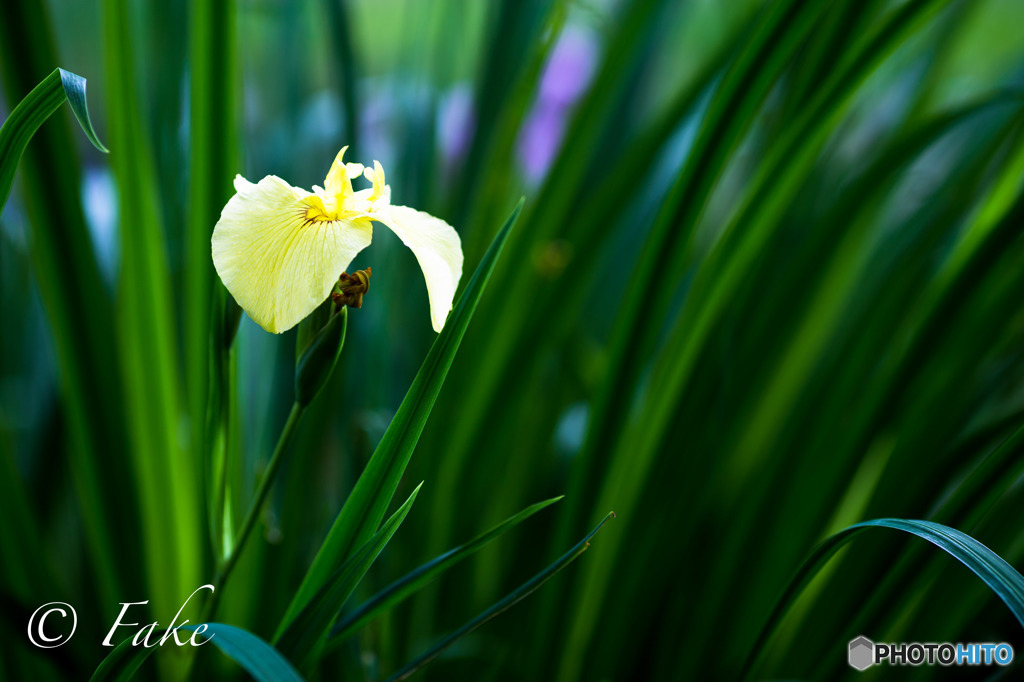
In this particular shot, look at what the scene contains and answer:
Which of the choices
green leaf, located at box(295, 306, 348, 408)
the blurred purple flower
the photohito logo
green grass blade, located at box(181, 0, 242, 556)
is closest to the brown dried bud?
green leaf, located at box(295, 306, 348, 408)

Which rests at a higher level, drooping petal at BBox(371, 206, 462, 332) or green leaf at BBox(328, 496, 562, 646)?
drooping petal at BBox(371, 206, 462, 332)

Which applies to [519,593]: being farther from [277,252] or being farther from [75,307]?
[75,307]

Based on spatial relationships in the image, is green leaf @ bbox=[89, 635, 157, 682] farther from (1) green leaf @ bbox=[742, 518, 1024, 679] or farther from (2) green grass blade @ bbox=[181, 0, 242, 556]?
(1) green leaf @ bbox=[742, 518, 1024, 679]

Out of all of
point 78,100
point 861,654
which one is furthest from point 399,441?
point 861,654

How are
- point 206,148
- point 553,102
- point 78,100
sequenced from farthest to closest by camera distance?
1. point 553,102
2. point 206,148
3. point 78,100

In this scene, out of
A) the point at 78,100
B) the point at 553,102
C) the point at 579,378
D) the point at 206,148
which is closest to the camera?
the point at 78,100

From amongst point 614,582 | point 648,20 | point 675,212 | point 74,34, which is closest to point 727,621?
point 614,582
